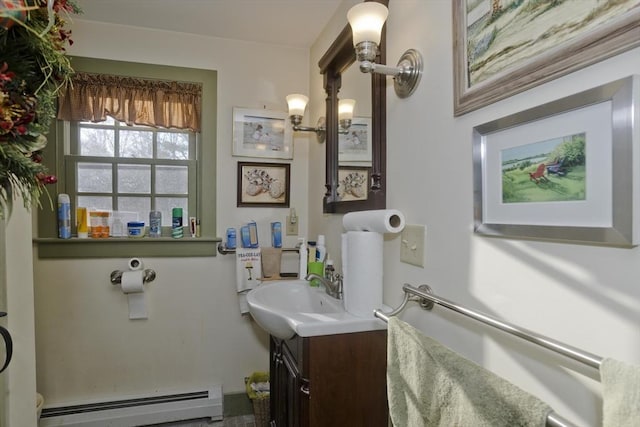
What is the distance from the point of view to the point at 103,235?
2100 mm

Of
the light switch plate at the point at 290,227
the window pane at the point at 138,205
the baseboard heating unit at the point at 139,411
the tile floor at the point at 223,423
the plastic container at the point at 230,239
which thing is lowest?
the tile floor at the point at 223,423

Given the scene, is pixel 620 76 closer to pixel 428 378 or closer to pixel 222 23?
pixel 428 378

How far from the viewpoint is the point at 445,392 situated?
29.0 inches

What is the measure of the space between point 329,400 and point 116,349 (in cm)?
157

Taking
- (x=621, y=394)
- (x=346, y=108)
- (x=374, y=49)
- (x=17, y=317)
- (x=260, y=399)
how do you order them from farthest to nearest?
(x=260, y=399) → (x=346, y=108) → (x=17, y=317) → (x=374, y=49) → (x=621, y=394)

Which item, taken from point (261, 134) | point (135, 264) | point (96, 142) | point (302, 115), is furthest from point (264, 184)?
point (96, 142)

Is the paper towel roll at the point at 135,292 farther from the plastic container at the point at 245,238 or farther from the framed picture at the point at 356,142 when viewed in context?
the framed picture at the point at 356,142

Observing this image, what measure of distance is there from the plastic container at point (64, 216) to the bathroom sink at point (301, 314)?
1.24 m

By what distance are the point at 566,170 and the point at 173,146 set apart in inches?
83.9

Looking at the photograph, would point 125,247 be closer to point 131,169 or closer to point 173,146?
point 131,169

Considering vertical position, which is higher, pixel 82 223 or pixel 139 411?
pixel 82 223

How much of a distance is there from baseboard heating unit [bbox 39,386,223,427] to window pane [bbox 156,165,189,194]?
126 cm

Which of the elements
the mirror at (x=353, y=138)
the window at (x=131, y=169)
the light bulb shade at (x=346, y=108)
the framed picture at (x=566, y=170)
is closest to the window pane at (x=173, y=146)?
the window at (x=131, y=169)

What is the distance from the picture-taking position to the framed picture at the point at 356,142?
5.03 feet
